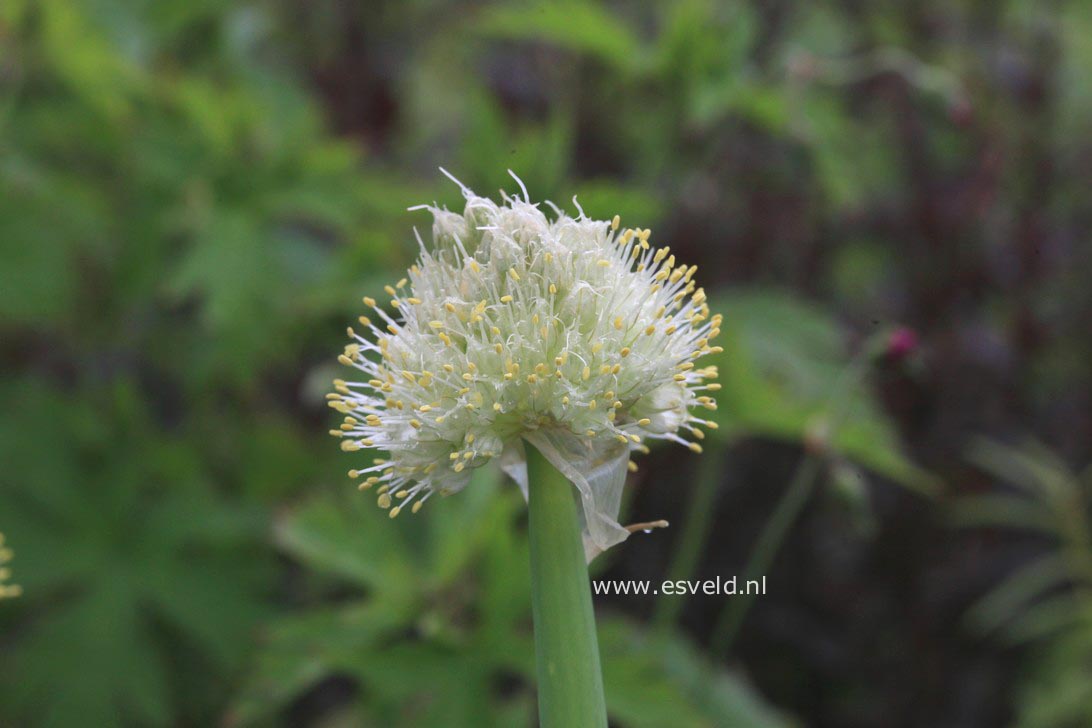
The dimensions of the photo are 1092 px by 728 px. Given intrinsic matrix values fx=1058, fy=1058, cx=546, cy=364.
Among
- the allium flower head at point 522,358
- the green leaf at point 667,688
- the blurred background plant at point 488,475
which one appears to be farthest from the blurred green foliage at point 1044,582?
the allium flower head at point 522,358

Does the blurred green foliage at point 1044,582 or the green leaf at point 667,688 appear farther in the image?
the blurred green foliage at point 1044,582

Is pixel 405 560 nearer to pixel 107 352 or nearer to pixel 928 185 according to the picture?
pixel 107 352

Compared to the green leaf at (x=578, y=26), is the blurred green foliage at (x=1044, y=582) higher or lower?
lower

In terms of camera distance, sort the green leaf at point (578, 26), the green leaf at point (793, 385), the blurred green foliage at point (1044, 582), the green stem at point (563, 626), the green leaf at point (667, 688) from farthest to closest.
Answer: the blurred green foliage at point (1044, 582) < the green leaf at point (578, 26) < the green leaf at point (793, 385) < the green leaf at point (667, 688) < the green stem at point (563, 626)

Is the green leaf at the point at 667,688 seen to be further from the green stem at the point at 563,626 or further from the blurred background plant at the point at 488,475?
the green stem at the point at 563,626

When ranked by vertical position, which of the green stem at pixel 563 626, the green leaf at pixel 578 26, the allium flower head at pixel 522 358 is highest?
the green leaf at pixel 578 26

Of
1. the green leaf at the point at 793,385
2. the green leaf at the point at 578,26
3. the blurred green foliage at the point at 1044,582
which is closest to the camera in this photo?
the green leaf at the point at 793,385

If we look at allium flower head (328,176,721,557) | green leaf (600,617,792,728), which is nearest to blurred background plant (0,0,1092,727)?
green leaf (600,617,792,728)
